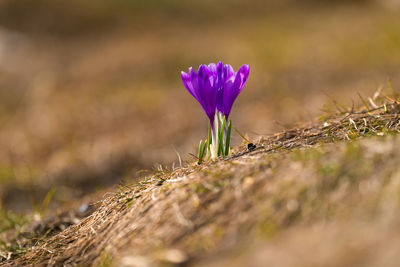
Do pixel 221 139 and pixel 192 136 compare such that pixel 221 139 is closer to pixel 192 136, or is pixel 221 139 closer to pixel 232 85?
pixel 232 85

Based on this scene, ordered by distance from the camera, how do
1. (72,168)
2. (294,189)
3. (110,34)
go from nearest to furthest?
(294,189)
(72,168)
(110,34)

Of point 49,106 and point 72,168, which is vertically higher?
point 49,106

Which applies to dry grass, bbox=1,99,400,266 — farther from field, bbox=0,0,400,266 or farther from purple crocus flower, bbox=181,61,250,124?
purple crocus flower, bbox=181,61,250,124

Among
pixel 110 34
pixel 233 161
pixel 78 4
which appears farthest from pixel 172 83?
pixel 233 161

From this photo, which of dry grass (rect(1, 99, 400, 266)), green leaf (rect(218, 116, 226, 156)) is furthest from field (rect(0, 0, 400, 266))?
green leaf (rect(218, 116, 226, 156))

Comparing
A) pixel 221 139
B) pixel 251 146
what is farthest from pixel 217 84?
pixel 251 146

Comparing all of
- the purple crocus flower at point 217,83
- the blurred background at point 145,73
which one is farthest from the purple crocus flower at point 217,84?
the blurred background at point 145,73

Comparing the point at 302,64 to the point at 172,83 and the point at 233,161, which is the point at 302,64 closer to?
the point at 172,83

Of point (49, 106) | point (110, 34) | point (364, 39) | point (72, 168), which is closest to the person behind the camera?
point (72, 168)
